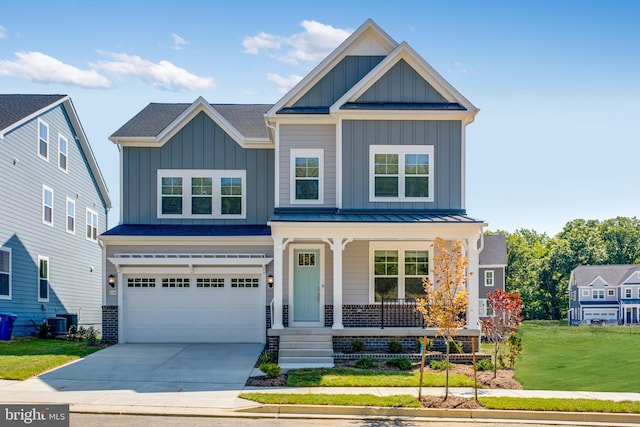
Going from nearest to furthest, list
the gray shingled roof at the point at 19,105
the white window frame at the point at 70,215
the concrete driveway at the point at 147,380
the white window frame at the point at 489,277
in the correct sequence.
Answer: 1. the concrete driveway at the point at 147,380
2. the gray shingled roof at the point at 19,105
3. the white window frame at the point at 70,215
4. the white window frame at the point at 489,277

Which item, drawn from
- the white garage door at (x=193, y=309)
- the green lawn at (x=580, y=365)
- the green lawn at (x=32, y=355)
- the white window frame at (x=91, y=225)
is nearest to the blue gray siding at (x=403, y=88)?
the white garage door at (x=193, y=309)

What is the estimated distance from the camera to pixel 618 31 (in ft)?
55.2

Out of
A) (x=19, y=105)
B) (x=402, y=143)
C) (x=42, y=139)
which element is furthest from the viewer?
(x=42, y=139)

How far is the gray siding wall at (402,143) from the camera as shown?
64.5ft

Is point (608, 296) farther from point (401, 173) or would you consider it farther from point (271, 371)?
point (271, 371)

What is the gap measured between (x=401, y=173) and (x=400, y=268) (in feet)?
8.89

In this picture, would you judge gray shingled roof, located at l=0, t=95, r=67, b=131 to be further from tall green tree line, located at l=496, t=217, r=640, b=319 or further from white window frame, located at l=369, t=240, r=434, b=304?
tall green tree line, located at l=496, t=217, r=640, b=319

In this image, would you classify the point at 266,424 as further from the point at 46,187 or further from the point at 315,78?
the point at 46,187

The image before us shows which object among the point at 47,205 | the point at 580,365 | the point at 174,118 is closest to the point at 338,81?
the point at 174,118

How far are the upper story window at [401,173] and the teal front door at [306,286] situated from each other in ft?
8.42

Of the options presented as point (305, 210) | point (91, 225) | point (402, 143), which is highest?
point (402, 143)

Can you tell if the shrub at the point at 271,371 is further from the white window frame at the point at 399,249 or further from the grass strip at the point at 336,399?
the white window frame at the point at 399,249

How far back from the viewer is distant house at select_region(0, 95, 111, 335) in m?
23.1

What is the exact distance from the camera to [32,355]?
17.2m
